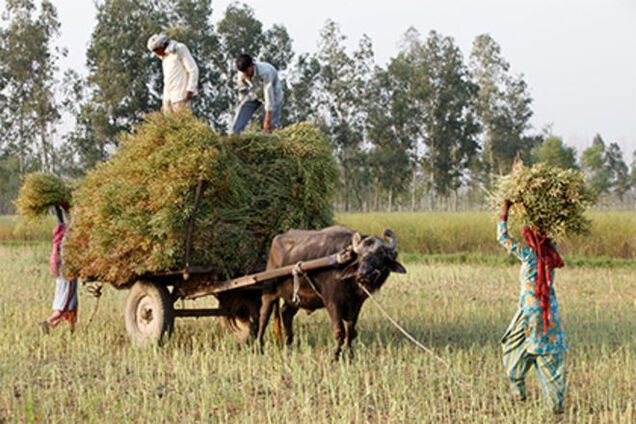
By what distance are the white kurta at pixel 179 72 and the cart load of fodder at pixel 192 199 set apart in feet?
3.85

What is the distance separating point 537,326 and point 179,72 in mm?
5188

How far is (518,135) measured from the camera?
44.3 metres

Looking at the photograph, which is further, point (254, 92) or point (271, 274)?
point (254, 92)

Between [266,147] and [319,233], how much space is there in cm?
122

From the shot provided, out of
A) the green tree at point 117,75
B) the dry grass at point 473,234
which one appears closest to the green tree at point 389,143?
the green tree at point 117,75

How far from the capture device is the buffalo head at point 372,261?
599cm

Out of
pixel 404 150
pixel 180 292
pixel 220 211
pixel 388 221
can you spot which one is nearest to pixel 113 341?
pixel 180 292

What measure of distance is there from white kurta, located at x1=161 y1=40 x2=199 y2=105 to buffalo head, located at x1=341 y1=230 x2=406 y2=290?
3.31 m

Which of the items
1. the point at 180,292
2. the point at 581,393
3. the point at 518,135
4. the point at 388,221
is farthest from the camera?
the point at 518,135

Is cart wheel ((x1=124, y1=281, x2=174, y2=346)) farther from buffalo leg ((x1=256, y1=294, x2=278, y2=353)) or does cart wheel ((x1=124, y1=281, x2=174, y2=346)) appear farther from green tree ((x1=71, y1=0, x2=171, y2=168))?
green tree ((x1=71, y1=0, x2=171, y2=168))

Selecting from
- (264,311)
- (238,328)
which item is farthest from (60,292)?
(264,311)

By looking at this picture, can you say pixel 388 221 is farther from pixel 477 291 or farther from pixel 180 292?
pixel 180 292

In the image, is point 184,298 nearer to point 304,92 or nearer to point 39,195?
point 39,195

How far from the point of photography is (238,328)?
308 inches
